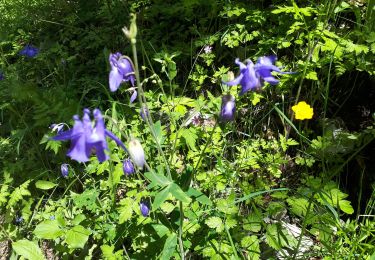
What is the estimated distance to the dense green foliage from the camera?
2182mm

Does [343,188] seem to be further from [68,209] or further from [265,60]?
[68,209]

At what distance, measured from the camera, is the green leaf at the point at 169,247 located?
6.42ft

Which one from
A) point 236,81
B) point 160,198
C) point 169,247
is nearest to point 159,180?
point 160,198

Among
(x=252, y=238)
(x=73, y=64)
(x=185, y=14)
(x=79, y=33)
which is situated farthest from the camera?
(x=79, y=33)

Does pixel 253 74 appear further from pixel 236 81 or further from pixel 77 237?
pixel 77 237

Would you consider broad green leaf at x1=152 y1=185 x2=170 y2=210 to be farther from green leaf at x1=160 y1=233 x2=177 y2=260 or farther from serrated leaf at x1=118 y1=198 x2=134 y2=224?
serrated leaf at x1=118 y1=198 x2=134 y2=224

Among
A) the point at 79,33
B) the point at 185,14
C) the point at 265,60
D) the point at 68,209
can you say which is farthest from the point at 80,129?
the point at 79,33

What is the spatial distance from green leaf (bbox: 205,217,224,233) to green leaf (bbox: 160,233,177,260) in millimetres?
185

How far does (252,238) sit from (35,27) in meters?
3.79

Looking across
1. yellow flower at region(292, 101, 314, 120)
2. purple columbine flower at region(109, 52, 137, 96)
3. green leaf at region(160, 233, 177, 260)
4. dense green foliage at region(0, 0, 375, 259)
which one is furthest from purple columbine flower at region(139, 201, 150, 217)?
yellow flower at region(292, 101, 314, 120)

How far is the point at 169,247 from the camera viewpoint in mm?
1993

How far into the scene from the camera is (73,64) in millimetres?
4004

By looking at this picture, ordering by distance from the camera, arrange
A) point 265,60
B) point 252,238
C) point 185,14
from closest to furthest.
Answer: point 265,60, point 252,238, point 185,14

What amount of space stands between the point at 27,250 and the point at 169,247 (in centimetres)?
111
